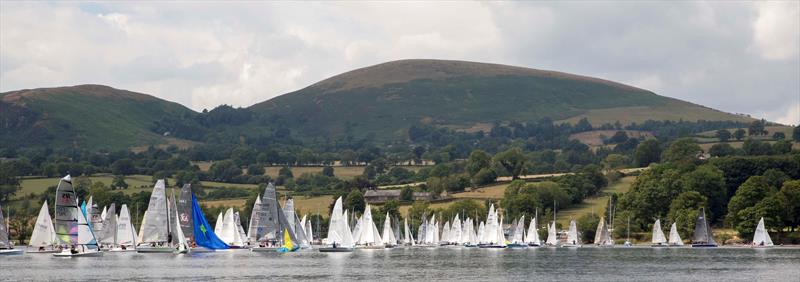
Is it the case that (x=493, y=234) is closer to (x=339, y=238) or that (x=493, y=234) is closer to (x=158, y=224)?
(x=339, y=238)

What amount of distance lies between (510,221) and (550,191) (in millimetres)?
8626

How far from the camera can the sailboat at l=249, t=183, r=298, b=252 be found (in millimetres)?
122562

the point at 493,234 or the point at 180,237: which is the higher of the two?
the point at 180,237

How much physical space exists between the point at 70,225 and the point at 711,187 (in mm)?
101726

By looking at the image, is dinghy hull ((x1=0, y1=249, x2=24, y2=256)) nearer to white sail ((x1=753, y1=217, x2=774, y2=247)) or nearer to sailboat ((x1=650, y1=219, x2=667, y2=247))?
sailboat ((x1=650, y1=219, x2=667, y2=247))

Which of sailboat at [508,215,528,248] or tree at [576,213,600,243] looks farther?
tree at [576,213,600,243]

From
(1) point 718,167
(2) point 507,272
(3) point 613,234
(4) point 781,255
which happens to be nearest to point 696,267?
(2) point 507,272

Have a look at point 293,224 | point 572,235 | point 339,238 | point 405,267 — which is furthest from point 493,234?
point 405,267

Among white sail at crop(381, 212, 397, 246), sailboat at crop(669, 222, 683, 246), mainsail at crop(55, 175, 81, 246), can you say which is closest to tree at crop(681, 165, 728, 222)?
sailboat at crop(669, 222, 683, 246)

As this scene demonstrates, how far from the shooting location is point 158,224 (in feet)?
386

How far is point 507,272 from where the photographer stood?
97438 mm

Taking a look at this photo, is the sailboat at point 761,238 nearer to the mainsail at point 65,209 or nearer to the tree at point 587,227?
the tree at point 587,227

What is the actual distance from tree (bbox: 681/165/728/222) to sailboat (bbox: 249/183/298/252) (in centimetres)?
6744

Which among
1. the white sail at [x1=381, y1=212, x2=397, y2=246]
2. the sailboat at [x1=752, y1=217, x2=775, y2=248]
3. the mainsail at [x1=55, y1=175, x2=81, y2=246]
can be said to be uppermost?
the mainsail at [x1=55, y1=175, x2=81, y2=246]
